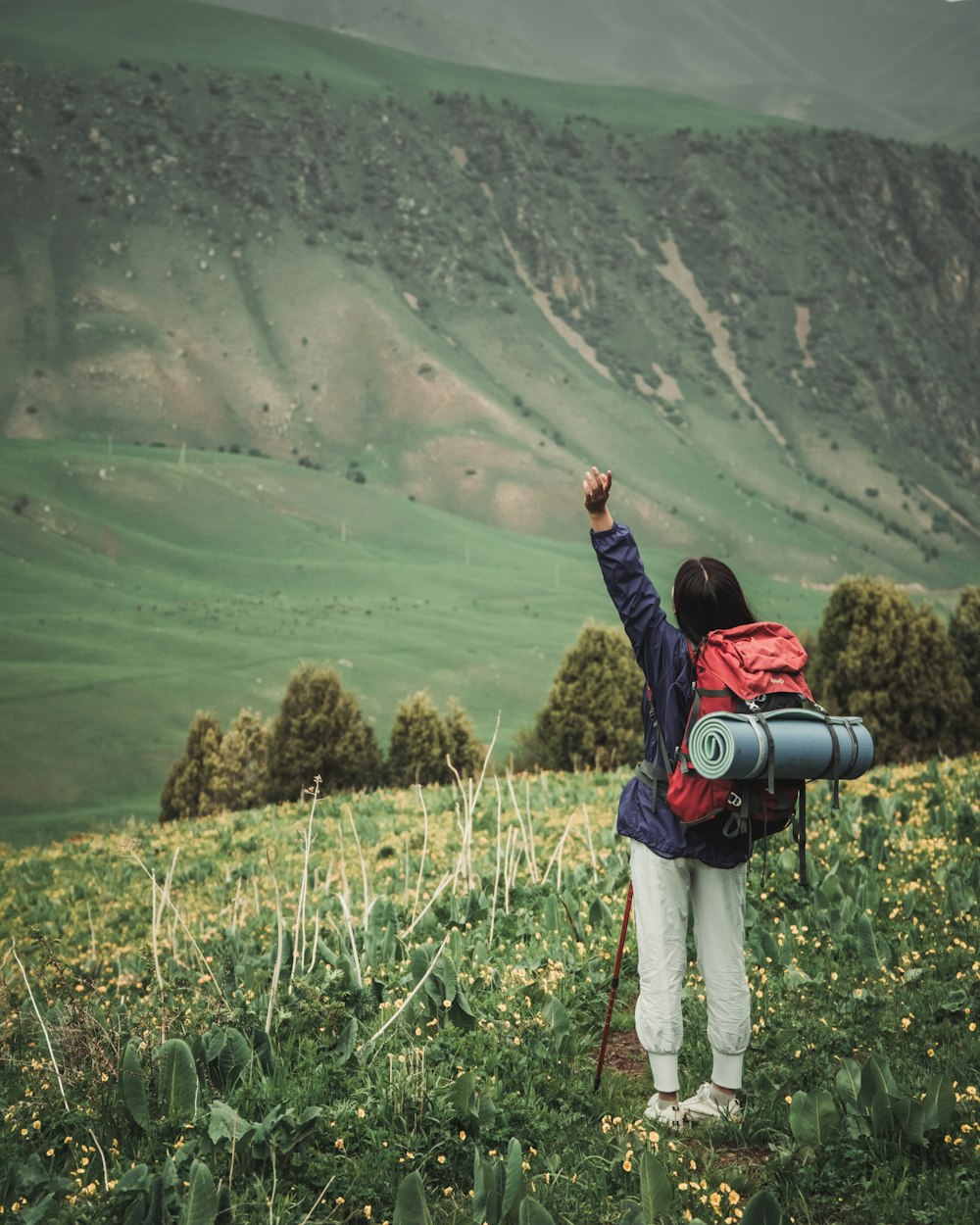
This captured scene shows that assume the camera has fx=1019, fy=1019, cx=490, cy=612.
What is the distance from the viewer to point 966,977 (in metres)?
5.46

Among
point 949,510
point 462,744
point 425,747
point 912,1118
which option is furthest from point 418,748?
point 949,510

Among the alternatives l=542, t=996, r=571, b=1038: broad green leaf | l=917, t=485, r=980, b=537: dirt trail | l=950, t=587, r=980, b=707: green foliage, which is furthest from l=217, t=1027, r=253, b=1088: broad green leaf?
l=917, t=485, r=980, b=537: dirt trail

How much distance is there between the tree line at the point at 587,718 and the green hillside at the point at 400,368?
233 inches

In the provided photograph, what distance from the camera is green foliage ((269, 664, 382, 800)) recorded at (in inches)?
798

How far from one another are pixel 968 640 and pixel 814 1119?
56.1 ft

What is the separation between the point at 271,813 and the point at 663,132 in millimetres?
189508

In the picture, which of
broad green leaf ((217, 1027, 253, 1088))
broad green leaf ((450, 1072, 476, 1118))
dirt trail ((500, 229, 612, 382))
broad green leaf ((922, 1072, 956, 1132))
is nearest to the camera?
broad green leaf ((922, 1072, 956, 1132))

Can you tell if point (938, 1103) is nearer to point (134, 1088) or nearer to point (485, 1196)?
point (485, 1196)

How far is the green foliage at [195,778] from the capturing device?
20625mm

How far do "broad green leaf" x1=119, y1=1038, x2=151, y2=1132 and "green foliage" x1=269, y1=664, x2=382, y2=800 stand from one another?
15907mm

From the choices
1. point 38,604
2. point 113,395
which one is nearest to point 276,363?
point 113,395

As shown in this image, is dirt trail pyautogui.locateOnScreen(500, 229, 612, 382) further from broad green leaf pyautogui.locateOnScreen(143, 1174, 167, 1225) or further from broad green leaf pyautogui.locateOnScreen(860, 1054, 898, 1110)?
broad green leaf pyautogui.locateOnScreen(143, 1174, 167, 1225)

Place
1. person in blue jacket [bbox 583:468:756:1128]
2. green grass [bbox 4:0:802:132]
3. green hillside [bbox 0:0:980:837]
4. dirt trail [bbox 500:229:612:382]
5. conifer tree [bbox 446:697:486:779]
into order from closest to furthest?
1. person in blue jacket [bbox 583:468:756:1128]
2. conifer tree [bbox 446:697:486:779]
3. green hillside [bbox 0:0:980:837]
4. green grass [bbox 4:0:802:132]
5. dirt trail [bbox 500:229:612:382]

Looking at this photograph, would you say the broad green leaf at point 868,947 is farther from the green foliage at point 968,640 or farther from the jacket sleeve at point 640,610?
the green foliage at point 968,640
